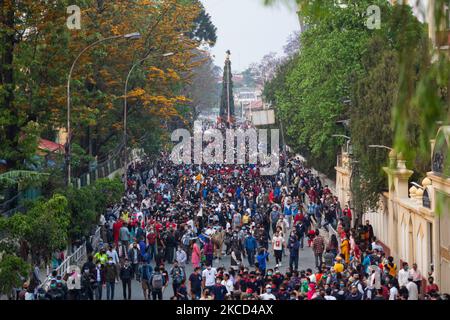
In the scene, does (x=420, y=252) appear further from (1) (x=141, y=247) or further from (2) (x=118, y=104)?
(2) (x=118, y=104)

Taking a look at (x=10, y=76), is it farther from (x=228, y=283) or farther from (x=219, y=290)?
(x=219, y=290)

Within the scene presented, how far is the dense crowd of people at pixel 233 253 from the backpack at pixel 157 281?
0.02m

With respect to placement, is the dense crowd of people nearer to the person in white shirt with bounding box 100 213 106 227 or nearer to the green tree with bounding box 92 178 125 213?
the person in white shirt with bounding box 100 213 106 227

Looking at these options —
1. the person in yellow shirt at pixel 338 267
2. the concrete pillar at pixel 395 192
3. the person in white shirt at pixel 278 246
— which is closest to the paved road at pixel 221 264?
the person in white shirt at pixel 278 246

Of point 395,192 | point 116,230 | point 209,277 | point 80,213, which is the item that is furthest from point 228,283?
point 395,192

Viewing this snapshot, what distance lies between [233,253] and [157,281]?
5642 millimetres

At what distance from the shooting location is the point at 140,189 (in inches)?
2073

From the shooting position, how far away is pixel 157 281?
23.4 metres

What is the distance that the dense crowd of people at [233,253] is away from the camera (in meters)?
21.5

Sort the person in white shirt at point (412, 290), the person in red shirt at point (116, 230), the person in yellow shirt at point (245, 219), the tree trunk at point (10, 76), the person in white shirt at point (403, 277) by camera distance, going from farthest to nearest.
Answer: the person in yellow shirt at point (245, 219) → the tree trunk at point (10, 76) → the person in red shirt at point (116, 230) → the person in white shirt at point (403, 277) → the person in white shirt at point (412, 290)

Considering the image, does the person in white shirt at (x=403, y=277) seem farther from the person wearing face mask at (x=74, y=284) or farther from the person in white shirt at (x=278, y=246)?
the person in white shirt at (x=278, y=246)

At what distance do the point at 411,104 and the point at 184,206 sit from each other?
30.9 m

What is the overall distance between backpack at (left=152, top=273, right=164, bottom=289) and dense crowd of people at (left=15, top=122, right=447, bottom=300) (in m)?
0.02
